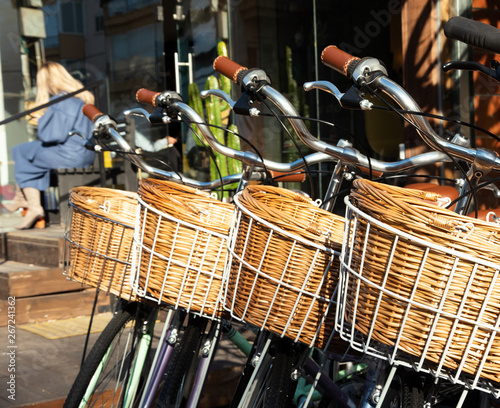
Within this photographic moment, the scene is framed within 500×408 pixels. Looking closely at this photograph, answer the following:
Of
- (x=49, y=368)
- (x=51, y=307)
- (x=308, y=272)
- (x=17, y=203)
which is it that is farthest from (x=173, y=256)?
(x=17, y=203)

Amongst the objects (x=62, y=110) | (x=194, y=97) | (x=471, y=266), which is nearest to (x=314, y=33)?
(x=194, y=97)

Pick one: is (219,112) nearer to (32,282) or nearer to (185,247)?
(32,282)

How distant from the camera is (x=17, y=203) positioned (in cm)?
756

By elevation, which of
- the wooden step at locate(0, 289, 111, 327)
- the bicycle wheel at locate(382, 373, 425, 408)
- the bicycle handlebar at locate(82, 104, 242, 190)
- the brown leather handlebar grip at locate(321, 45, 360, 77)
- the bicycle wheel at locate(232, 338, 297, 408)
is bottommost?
the wooden step at locate(0, 289, 111, 327)

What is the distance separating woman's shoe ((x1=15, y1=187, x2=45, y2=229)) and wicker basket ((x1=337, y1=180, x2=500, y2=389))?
6.28 m

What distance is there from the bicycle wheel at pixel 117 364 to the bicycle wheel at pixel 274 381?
749mm

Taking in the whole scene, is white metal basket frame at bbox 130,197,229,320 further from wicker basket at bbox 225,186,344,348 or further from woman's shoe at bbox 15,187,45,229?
woman's shoe at bbox 15,187,45,229

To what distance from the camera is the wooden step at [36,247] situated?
233 inches

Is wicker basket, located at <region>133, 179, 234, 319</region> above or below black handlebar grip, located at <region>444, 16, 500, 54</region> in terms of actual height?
below

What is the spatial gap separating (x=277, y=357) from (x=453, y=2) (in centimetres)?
311

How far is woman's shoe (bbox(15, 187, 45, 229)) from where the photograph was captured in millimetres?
7309

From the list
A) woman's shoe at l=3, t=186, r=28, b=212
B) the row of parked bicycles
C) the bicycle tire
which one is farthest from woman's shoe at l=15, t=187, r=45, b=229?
the bicycle tire

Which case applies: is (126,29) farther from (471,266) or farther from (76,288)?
(471,266)

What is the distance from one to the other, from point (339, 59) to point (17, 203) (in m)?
→ 6.37
